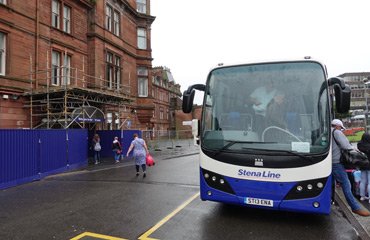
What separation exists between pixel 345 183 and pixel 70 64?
57.5 ft

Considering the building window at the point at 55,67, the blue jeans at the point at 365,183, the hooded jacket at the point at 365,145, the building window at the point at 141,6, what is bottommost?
the blue jeans at the point at 365,183

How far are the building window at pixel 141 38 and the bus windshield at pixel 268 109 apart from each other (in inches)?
869

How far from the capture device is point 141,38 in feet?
87.9

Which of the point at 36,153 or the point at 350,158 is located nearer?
the point at 350,158

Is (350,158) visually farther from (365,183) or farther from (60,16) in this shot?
(60,16)

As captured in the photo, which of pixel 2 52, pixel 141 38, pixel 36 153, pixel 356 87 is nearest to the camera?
pixel 36 153

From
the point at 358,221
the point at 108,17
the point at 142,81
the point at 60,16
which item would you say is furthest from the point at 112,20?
the point at 358,221

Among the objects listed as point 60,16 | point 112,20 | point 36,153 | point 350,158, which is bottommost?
point 36,153

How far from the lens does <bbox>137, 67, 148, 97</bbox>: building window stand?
86.4 feet

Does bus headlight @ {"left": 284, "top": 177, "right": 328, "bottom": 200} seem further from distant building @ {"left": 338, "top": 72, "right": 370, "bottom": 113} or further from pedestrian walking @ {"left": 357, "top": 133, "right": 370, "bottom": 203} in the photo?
distant building @ {"left": 338, "top": 72, "right": 370, "bottom": 113}

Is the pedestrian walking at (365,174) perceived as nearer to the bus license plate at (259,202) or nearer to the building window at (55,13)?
the bus license plate at (259,202)

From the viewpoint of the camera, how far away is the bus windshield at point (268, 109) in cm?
505

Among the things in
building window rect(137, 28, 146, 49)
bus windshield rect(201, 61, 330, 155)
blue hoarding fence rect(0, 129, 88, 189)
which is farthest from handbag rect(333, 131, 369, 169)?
building window rect(137, 28, 146, 49)

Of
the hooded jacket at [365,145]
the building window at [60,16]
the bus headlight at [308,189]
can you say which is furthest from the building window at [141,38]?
the bus headlight at [308,189]
